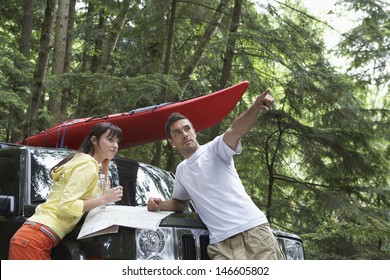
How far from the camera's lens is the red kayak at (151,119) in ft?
19.5

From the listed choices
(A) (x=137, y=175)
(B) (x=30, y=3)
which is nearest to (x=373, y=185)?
(A) (x=137, y=175)

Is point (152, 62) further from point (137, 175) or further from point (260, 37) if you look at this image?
point (137, 175)

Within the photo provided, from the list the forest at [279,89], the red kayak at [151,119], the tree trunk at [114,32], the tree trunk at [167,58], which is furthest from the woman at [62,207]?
the tree trunk at [114,32]

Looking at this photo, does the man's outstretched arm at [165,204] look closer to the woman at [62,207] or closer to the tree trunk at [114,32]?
the woman at [62,207]

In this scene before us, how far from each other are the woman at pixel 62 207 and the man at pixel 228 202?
1.90 ft

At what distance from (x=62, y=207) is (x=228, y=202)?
3.65ft

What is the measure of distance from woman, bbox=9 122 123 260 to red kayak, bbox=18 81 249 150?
209 centimetres

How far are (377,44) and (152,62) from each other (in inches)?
200

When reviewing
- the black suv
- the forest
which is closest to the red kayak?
the black suv

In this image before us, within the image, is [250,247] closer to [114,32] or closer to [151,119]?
[151,119]

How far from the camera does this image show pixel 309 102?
424 inches

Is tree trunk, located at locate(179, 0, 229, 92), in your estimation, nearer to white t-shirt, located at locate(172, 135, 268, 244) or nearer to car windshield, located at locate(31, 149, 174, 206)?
car windshield, located at locate(31, 149, 174, 206)

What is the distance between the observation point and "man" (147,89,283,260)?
3.60 metres

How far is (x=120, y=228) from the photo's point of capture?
3611 millimetres
